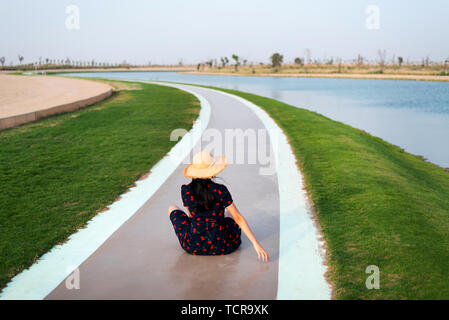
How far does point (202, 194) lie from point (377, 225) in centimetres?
235

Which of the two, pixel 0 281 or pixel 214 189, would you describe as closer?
pixel 0 281

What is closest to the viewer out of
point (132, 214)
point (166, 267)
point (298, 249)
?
point (166, 267)

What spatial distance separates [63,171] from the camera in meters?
7.88

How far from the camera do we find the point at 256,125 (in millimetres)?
14156

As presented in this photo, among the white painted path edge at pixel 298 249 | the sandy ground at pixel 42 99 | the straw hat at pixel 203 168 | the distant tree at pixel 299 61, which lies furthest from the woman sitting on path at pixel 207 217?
the distant tree at pixel 299 61

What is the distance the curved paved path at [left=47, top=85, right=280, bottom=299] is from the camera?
3734mm

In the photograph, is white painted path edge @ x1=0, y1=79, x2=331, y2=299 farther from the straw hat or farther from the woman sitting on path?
the straw hat

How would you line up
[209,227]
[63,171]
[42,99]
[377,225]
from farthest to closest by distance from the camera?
1. [42,99]
2. [63,171]
3. [377,225]
4. [209,227]

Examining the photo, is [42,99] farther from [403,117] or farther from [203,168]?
[203,168]

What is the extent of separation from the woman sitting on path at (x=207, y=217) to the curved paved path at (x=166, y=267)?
0.13m

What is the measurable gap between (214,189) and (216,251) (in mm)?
683

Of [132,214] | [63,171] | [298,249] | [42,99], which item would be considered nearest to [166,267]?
[298,249]

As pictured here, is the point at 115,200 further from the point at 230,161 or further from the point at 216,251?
the point at 230,161
